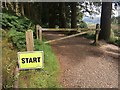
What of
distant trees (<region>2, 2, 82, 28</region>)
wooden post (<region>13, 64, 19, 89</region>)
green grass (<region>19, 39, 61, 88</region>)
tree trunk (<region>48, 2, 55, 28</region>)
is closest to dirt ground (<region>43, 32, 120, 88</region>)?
green grass (<region>19, 39, 61, 88</region>)

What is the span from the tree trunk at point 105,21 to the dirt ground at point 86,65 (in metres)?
1.77

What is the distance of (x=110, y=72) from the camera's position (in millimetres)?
8734

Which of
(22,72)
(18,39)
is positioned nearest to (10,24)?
(18,39)

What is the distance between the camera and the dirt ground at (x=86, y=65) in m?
7.71

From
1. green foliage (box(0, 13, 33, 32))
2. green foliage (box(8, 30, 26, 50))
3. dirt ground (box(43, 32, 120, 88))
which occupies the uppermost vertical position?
green foliage (box(0, 13, 33, 32))

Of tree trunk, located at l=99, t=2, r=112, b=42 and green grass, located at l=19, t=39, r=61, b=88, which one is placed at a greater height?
tree trunk, located at l=99, t=2, r=112, b=42

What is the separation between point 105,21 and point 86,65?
18.2ft

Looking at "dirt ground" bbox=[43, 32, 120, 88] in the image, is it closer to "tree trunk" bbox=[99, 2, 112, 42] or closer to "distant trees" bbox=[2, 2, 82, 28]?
"tree trunk" bbox=[99, 2, 112, 42]

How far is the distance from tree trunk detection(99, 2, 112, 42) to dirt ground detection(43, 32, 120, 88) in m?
1.77

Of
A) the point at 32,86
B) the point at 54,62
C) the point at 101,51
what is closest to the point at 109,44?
the point at 101,51

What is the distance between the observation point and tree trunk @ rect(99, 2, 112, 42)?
13.6 m

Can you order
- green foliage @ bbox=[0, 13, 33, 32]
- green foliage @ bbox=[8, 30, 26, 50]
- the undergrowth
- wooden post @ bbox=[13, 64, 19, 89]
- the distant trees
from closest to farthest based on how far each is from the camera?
wooden post @ bbox=[13, 64, 19, 89] → the undergrowth → green foliage @ bbox=[8, 30, 26, 50] → green foliage @ bbox=[0, 13, 33, 32] → the distant trees

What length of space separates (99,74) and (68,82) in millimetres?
1475

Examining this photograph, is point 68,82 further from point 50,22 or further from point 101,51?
point 50,22
